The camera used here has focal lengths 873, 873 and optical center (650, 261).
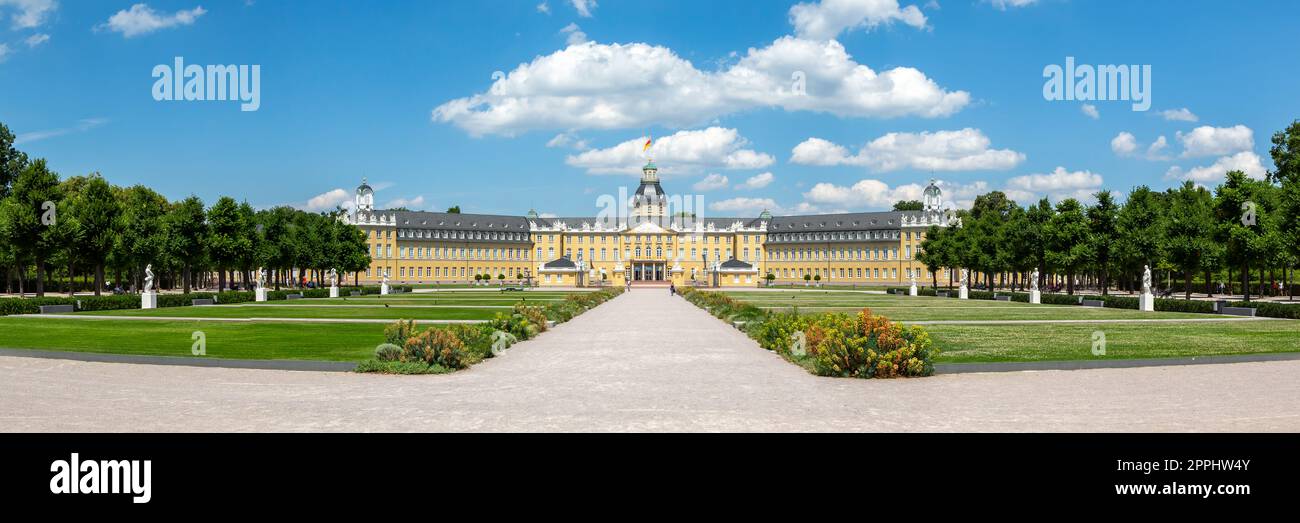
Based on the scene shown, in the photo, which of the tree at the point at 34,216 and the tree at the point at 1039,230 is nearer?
the tree at the point at 34,216

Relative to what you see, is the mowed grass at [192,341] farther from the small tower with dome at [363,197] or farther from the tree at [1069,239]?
the small tower with dome at [363,197]

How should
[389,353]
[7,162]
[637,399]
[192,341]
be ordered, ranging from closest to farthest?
[637,399]
[389,353]
[192,341]
[7,162]

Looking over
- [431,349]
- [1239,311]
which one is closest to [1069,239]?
[1239,311]

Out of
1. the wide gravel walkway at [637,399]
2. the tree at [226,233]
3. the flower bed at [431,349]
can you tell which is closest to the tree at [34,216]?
the tree at [226,233]

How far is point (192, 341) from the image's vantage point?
2455cm

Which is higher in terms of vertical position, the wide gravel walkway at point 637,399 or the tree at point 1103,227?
the tree at point 1103,227

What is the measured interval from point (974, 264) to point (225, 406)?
8222 centimetres

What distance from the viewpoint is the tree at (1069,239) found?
6412 centimetres

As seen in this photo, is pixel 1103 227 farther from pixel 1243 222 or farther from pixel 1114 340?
pixel 1114 340

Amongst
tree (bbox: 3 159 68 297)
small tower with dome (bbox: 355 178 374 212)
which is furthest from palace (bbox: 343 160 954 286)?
tree (bbox: 3 159 68 297)

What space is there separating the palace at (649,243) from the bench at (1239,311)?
103674 mm

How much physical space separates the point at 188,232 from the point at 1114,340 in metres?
60.0

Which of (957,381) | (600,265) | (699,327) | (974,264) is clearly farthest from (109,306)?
(600,265)

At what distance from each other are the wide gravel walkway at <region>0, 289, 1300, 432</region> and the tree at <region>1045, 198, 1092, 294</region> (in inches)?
1901
